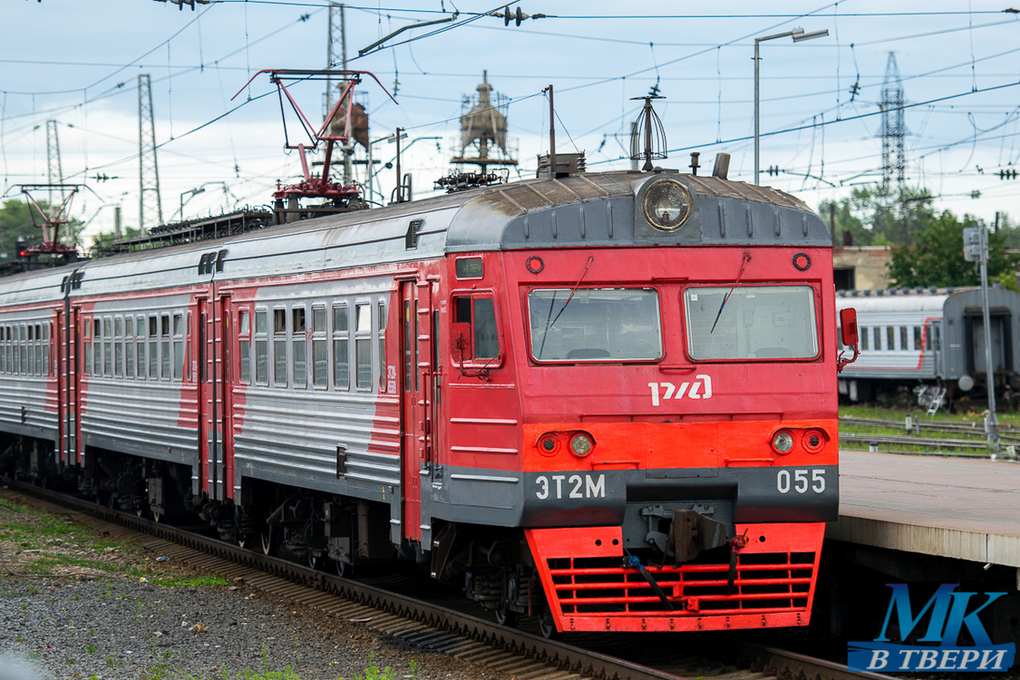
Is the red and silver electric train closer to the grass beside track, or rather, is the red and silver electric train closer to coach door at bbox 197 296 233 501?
Answer: coach door at bbox 197 296 233 501

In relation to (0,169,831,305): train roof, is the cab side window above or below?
below

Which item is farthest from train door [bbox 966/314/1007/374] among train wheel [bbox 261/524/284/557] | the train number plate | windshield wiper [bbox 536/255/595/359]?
the train number plate

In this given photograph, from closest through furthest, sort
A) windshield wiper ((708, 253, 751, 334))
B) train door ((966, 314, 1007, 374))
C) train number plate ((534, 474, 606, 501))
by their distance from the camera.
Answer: train number plate ((534, 474, 606, 501)) → windshield wiper ((708, 253, 751, 334)) → train door ((966, 314, 1007, 374))

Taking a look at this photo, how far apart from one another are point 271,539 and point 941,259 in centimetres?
4583

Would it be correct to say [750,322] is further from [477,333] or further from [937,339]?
[937,339]

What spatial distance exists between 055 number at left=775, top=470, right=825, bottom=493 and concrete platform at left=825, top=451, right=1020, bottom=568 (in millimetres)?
959

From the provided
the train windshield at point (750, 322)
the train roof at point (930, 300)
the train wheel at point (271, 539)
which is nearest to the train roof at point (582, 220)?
the train windshield at point (750, 322)

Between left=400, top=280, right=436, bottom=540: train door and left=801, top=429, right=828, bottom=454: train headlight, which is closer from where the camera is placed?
left=801, top=429, right=828, bottom=454: train headlight

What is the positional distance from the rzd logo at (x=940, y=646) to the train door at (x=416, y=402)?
3.38m

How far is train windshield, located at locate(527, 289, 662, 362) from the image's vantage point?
9031 millimetres

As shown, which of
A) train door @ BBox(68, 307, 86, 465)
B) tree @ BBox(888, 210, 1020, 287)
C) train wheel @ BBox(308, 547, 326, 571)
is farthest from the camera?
tree @ BBox(888, 210, 1020, 287)

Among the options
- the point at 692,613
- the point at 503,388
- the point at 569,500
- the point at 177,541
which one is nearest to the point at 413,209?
the point at 503,388

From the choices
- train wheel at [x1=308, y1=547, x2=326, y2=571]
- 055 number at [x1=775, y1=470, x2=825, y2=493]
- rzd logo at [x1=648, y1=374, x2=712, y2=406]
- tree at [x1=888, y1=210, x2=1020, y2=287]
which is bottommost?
train wheel at [x1=308, y1=547, x2=326, y2=571]

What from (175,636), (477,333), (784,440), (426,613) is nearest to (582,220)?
(477,333)
